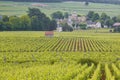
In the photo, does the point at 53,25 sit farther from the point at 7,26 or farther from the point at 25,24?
the point at 7,26

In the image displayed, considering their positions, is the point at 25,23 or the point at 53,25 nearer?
the point at 25,23

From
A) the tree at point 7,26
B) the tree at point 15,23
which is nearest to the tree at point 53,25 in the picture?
the tree at point 15,23

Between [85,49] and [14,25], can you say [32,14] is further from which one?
[85,49]

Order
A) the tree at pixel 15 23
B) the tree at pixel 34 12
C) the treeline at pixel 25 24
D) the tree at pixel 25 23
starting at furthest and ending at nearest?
1. the tree at pixel 34 12
2. the tree at pixel 25 23
3. the tree at pixel 15 23
4. the treeline at pixel 25 24

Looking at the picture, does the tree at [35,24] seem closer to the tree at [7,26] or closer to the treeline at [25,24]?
the treeline at [25,24]

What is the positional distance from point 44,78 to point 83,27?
151359 millimetres

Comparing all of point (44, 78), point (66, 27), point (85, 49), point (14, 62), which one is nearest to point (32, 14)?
point (66, 27)

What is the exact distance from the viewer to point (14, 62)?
58.3 m

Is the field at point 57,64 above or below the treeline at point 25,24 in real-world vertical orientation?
above

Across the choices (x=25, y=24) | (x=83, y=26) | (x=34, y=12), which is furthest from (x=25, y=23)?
(x=83, y=26)

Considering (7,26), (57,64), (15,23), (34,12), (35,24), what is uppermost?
(57,64)

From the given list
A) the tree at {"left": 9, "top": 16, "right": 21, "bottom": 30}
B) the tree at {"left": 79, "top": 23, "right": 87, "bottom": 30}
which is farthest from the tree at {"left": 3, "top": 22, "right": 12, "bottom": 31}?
the tree at {"left": 79, "top": 23, "right": 87, "bottom": 30}

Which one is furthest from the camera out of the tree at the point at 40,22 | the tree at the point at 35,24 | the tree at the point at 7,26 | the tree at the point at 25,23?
the tree at the point at 40,22

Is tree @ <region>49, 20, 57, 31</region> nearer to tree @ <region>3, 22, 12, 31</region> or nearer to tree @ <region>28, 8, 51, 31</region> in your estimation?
tree @ <region>28, 8, 51, 31</region>
